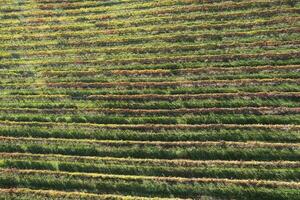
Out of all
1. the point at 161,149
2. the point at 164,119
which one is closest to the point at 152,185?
the point at 161,149

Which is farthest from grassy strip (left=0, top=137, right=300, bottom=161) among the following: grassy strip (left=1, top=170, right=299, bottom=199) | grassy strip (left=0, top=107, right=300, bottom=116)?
grassy strip (left=0, top=107, right=300, bottom=116)

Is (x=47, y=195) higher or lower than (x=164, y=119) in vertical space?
lower

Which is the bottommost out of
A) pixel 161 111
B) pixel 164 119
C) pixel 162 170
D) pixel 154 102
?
pixel 162 170

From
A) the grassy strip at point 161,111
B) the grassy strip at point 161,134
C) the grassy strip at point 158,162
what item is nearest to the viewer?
the grassy strip at point 158,162

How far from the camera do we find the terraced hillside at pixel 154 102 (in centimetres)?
1736

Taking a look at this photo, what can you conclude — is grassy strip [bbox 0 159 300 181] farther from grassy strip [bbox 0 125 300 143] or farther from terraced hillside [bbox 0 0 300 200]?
grassy strip [bbox 0 125 300 143]

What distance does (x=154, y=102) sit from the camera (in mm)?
20797

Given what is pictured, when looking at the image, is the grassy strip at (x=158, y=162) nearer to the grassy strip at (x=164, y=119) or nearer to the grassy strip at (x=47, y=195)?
the grassy strip at (x=47, y=195)

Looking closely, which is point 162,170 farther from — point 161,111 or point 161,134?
point 161,111

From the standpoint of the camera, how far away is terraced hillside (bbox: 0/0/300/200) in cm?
1736

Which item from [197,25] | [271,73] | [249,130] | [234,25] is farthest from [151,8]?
[249,130]

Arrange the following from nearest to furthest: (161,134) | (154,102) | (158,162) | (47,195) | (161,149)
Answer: (47,195)
(158,162)
(161,149)
(161,134)
(154,102)

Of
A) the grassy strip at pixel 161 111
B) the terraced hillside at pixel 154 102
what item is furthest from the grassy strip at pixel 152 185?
the grassy strip at pixel 161 111

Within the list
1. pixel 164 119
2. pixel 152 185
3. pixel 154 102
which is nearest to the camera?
pixel 152 185
